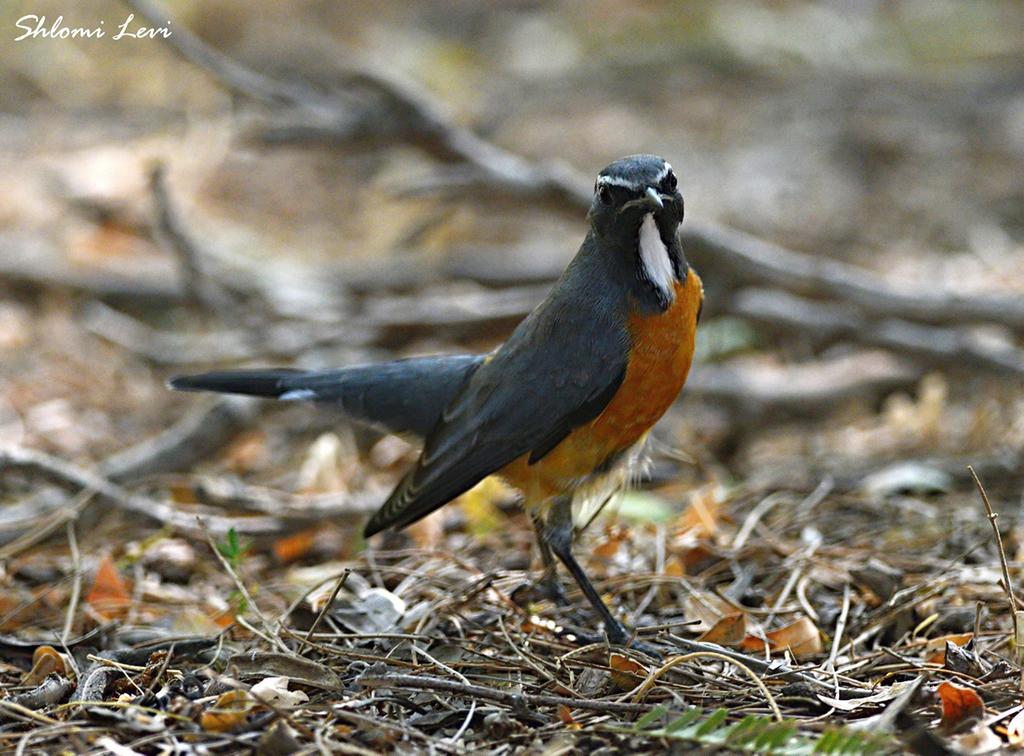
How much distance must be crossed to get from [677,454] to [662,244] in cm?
131

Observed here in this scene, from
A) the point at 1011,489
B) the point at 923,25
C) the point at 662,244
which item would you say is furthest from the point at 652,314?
the point at 923,25

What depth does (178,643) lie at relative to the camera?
3875 mm

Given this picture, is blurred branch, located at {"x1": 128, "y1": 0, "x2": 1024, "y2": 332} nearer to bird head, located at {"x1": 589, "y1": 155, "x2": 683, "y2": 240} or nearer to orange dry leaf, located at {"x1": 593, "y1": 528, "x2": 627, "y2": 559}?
orange dry leaf, located at {"x1": 593, "y1": 528, "x2": 627, "y2": 559}

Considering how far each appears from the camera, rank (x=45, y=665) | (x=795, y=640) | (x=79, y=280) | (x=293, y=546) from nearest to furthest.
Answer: (x=45, y=665)
(x=795, y=640)
(x=293, y=546)
(x=79, y=280)

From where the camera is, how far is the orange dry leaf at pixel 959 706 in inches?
123

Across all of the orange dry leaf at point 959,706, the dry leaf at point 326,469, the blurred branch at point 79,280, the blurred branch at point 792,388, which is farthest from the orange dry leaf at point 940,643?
the blurred branch at point 79,280

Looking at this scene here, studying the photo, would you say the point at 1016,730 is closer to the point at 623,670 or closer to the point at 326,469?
the point at 623,670

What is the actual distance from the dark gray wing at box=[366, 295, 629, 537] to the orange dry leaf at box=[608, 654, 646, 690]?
0.90 m

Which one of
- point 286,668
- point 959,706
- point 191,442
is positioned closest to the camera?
point 959,706

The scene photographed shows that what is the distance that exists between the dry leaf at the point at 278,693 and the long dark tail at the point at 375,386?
1.43 meters

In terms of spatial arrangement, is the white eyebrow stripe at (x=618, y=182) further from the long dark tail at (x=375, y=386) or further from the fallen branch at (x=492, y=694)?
the fallen branch at (x=492, y=694)

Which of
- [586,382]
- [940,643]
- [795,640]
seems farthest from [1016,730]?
[586,382]

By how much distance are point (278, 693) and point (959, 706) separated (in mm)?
1955

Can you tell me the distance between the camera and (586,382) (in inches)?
160
